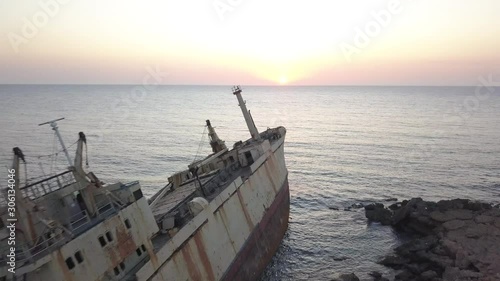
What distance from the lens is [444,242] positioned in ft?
102

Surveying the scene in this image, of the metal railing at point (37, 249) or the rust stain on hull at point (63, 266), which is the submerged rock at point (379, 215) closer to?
the rust stain on hull at point (63, 266)

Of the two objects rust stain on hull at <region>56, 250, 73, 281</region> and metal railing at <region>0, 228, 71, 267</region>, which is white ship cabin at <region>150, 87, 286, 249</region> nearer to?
rust stain on hull at <region>56, 250, 73, 281</region>

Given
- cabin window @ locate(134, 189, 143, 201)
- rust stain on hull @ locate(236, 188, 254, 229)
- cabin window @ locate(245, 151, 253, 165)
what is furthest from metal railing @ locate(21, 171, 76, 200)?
cabin window @ locate(245, 151, 253, 165)

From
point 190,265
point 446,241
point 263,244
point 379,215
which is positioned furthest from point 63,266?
point 379,215

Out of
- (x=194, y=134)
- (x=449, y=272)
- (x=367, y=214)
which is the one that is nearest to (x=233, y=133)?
(x=194, y=134)

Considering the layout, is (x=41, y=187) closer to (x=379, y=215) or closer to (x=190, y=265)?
(x=190, y=265)

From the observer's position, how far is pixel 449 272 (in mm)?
26844

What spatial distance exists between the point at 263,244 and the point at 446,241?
1581 cm

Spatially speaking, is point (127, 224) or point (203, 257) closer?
point (127, 224)

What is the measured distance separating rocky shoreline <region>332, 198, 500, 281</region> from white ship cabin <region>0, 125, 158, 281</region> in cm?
1741

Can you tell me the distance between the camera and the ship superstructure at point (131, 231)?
14.4m

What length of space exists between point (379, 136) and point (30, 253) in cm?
9291

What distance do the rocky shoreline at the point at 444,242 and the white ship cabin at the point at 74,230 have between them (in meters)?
17.4

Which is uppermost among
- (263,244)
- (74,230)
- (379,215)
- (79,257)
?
(74,230)
